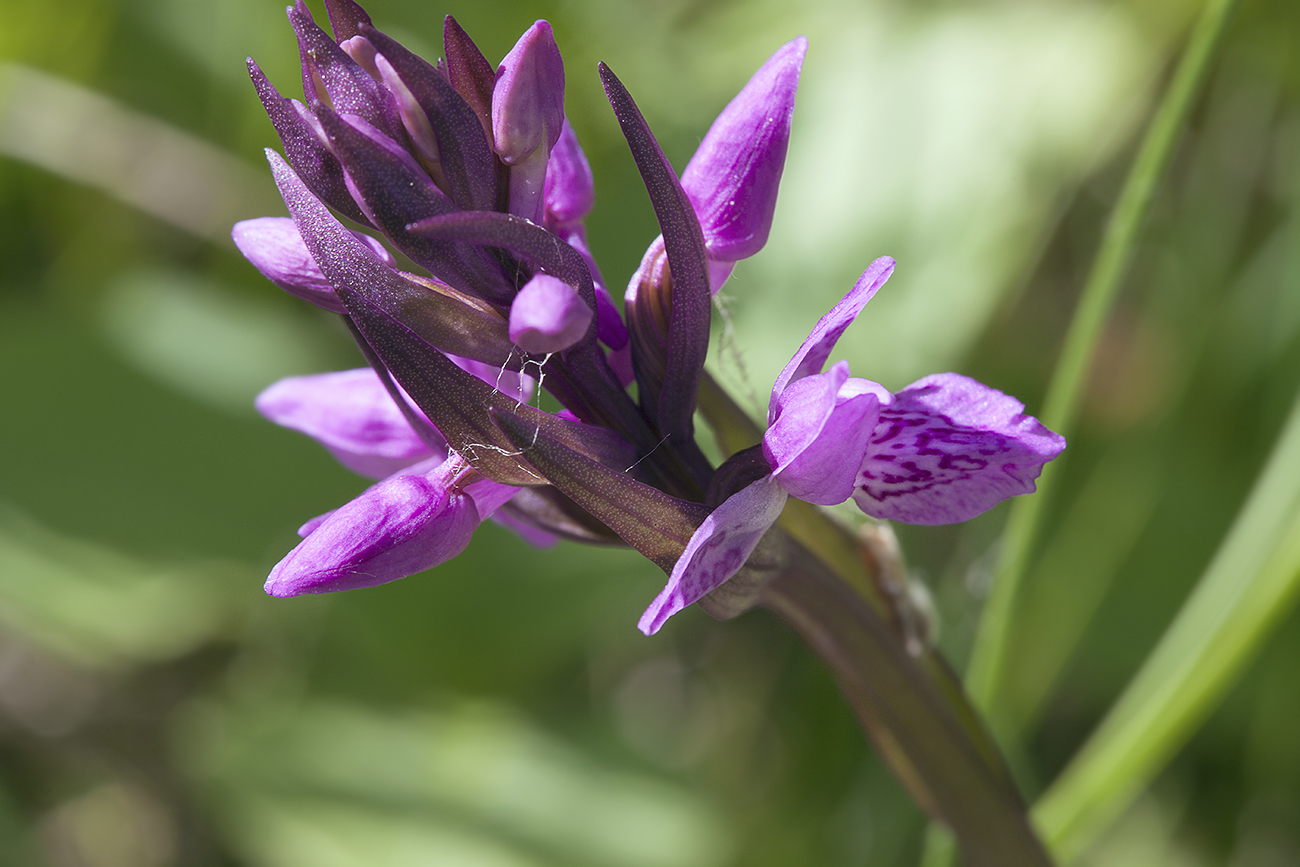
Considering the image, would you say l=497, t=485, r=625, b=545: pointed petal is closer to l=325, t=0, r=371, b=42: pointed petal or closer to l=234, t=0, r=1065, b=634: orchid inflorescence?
l=234, t=0, r=1065, b=634: orchid inflorescence

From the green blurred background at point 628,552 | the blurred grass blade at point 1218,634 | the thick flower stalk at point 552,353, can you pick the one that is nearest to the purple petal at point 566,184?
the thick flower stalk at point 552,353

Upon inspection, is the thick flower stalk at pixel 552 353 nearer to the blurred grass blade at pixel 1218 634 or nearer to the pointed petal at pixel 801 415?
the pointed petal at pixel 801 415

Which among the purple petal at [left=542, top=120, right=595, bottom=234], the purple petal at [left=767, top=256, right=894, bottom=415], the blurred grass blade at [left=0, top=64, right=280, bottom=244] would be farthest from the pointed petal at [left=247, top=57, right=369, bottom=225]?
the blurred grass blade at [left=0, top=64, right=280, bottom=244]

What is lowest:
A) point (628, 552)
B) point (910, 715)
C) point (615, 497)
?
point (628, 552)

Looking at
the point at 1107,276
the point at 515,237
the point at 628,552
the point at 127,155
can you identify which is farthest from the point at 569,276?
the point at 127,155

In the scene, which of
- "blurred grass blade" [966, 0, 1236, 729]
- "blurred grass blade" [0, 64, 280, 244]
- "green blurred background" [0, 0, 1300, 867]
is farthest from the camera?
"blurred grass blade" [0, 64, 280, 244]

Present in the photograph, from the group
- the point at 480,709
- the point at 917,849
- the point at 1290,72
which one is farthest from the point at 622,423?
the point at 1290,72

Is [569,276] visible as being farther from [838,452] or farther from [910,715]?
[910,715]
